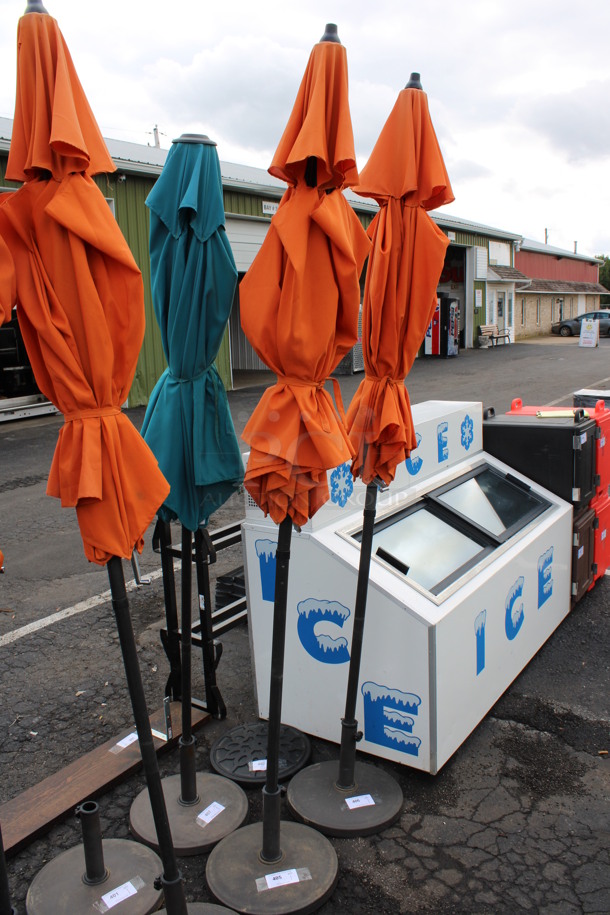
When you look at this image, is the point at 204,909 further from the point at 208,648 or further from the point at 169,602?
the point at 169,602

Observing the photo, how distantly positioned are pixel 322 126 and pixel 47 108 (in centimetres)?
91

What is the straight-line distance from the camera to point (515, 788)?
3.50 metres

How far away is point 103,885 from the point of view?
Result: 114 inches

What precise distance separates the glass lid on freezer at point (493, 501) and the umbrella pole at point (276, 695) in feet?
6.37

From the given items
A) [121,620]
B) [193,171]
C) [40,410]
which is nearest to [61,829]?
[121,620]

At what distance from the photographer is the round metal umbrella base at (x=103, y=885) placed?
2.82 m

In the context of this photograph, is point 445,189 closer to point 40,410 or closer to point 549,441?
point 549,441

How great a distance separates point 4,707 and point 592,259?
49.7 meters

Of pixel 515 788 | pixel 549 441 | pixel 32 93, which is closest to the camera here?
pixel 32 93

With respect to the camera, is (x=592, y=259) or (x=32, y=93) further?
(x=592, y=259)

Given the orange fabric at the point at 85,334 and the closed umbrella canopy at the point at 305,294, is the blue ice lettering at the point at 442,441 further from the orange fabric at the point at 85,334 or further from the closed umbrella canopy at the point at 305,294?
the orange fabric at the point at 85,334

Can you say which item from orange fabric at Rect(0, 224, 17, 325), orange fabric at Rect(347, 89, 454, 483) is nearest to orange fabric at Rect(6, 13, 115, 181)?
orange fabric at Rect(0, 224, 17, 325)

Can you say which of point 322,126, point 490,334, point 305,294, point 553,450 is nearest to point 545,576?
point 553,450

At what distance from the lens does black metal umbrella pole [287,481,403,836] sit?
323 cm
